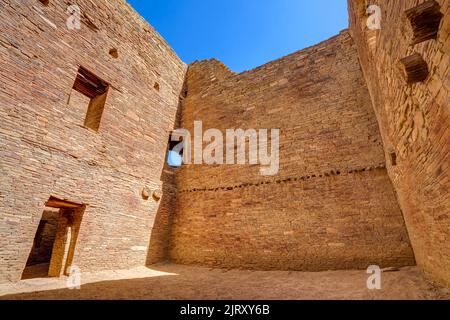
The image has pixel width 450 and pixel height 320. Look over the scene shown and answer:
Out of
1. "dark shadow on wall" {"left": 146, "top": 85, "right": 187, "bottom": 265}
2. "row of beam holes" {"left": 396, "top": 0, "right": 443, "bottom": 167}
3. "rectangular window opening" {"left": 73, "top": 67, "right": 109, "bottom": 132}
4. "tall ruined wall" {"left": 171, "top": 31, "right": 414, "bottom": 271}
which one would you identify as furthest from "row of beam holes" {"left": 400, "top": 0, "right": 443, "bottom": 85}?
"dark shadow on wall" {"left": 146, "top": 85, "right": 187, "bottom": 265}

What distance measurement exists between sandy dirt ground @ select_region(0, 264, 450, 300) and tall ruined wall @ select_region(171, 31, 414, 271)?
63 cm

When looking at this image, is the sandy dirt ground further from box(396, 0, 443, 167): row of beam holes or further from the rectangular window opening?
the rectangular window opening

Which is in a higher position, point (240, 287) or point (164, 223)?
point (164, 223)

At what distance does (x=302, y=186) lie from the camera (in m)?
6.45

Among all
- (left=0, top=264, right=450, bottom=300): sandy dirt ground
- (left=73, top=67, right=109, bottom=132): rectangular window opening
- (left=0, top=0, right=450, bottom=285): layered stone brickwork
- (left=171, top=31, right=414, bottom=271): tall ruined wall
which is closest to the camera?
(left=0, top=264, right=450, bottom=300): sandy dirt ground

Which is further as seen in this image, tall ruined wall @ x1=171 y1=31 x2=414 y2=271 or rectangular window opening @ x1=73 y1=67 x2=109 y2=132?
rectangular window opening @ x1=73 y1=67 x2=109 y2=132

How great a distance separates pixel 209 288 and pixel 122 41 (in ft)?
25.5

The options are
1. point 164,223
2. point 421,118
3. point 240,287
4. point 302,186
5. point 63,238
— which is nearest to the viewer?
point 421,118

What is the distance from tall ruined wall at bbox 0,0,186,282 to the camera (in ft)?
16.4

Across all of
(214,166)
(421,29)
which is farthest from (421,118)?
(214,166)

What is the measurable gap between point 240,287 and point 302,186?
304cm

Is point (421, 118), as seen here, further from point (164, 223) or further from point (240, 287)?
point (164, 223)

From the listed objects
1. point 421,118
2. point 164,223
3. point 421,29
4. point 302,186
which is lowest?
point 164,223

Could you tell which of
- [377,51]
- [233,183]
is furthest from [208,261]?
[377,51]
